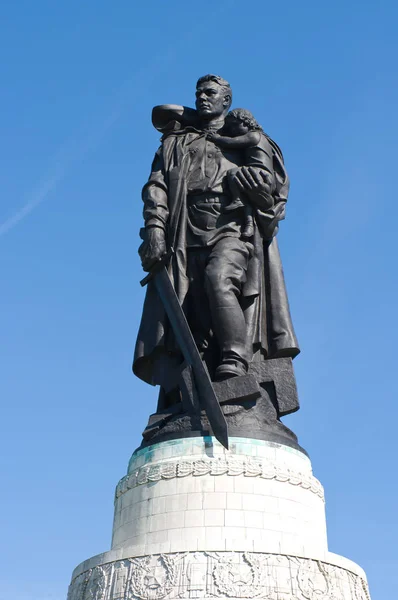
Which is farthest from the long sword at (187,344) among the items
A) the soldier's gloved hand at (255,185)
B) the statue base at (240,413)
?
the soldier's gloved hand at (255,185)

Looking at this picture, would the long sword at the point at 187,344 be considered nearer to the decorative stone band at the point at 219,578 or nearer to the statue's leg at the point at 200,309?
the statue's leg at the point at 200,309

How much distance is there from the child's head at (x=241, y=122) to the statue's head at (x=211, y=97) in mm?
507

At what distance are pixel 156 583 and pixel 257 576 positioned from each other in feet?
4.16

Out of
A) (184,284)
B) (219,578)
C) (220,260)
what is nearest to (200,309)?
(184,284)

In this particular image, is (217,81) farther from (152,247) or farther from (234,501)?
(234,501)

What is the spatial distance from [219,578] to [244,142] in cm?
760

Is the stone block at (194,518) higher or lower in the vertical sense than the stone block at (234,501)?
lower

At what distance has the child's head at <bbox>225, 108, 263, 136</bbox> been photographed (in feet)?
48.0

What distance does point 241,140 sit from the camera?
14.5 metres

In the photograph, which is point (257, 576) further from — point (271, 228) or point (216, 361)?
point (271, 228)

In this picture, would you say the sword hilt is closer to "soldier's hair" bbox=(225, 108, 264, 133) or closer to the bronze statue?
the bronze statue

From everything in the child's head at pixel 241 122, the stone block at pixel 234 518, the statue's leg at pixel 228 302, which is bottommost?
the stone block at pixel 234 518

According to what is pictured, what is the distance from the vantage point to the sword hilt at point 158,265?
44.2 feet

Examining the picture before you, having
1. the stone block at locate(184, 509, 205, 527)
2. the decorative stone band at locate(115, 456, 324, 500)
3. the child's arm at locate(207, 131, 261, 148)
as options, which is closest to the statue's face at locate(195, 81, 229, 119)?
the child's arm at locate(207, 131, 261, 148)
